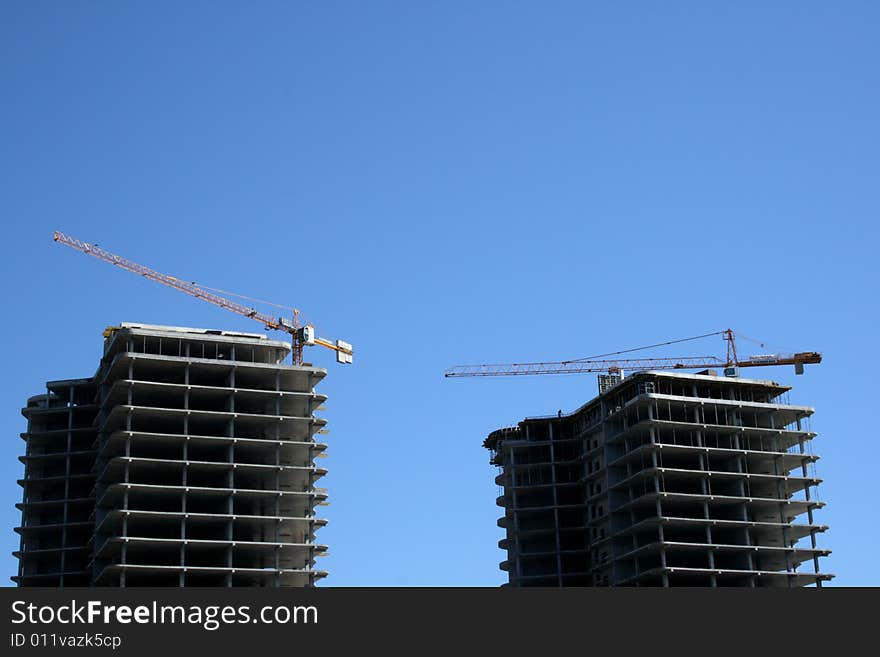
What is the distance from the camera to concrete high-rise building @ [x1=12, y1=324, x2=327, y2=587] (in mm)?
178750

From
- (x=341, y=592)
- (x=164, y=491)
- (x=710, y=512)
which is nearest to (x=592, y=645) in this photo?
(x=341, y=592)

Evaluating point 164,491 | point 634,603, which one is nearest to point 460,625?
point 634,603

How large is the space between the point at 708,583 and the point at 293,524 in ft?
176

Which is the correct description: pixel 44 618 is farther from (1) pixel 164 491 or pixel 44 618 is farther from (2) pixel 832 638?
(1) pixel 164 491

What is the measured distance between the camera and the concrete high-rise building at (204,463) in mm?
178750

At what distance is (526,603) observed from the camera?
92.1 meters

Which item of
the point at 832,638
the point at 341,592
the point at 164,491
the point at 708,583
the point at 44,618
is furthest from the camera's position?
the point at 708,583

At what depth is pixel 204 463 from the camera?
593 feet

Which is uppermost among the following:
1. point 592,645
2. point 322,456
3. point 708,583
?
point 322,456

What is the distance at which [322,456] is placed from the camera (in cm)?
19500

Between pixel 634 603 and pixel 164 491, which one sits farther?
pixel 164 491

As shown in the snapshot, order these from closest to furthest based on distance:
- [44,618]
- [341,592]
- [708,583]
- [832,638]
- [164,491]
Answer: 1. [44,618]
2. [341,592]
3. [832,638]
4. [164,491]
5. [708,583]

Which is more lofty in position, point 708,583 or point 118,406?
point 118,406

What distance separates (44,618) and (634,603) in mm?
35839
